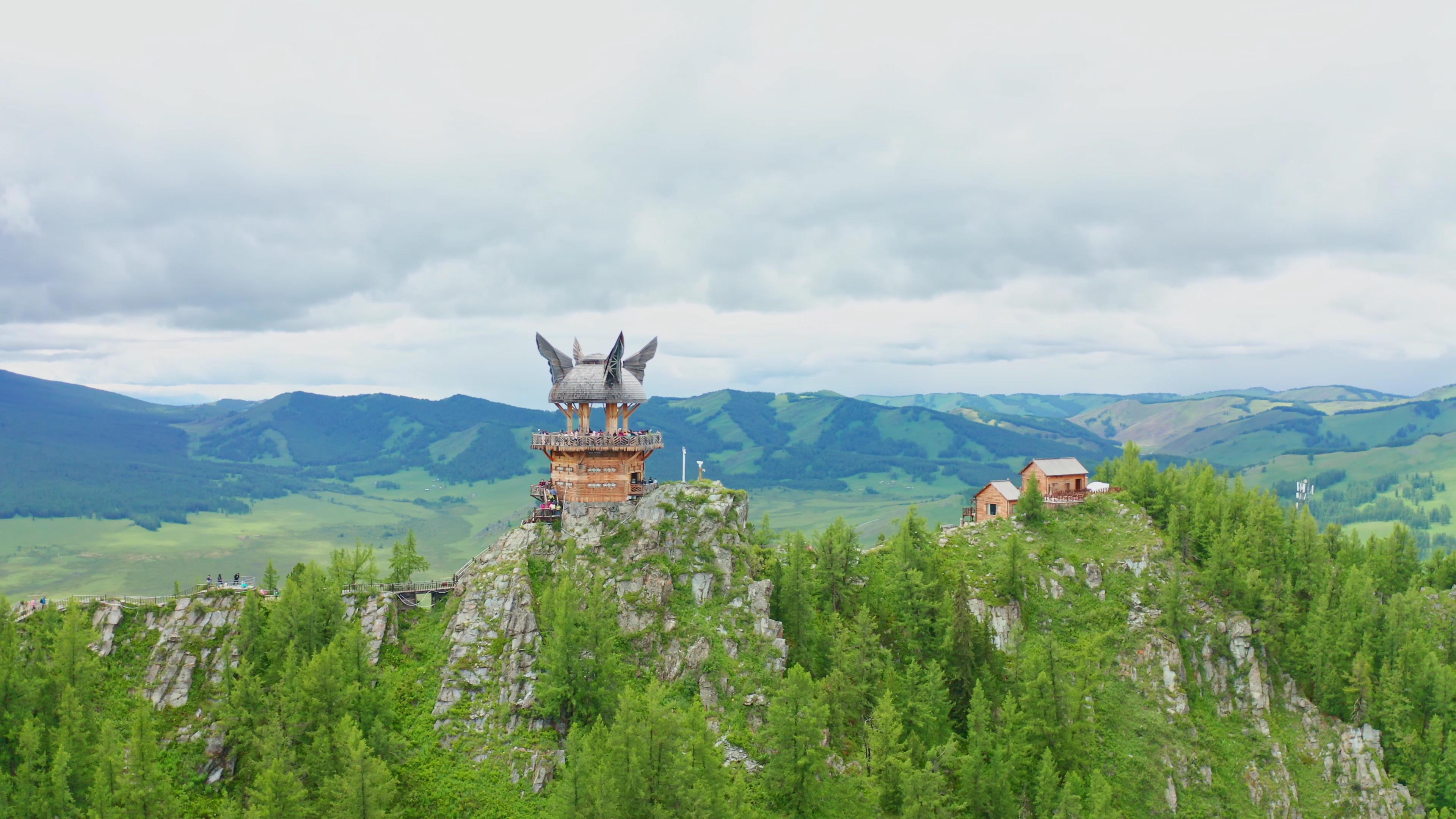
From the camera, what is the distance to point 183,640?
7612 cm

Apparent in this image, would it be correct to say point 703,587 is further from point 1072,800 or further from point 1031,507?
point 1031,507

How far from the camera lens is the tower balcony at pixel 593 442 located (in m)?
85.4

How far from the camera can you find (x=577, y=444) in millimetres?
85438

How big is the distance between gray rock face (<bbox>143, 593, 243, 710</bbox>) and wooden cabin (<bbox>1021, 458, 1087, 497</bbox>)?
94.1m

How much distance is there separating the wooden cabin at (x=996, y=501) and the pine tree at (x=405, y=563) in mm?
71747

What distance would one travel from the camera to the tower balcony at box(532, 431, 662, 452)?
85375 mm

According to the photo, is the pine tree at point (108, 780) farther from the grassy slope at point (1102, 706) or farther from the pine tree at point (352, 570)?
the pine tree at point (352, 570)

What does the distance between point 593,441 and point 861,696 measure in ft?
120

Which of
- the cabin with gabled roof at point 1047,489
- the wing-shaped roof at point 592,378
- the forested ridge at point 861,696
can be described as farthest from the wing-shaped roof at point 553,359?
the cabin with gabled roof at point 1047,489

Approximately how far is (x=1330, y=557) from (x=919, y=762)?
75708 mm

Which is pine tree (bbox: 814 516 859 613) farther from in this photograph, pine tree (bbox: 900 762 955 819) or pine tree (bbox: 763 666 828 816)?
pine tree (bbox: 900 762 955 819)

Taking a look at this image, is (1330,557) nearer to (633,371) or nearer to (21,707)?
(633,371)

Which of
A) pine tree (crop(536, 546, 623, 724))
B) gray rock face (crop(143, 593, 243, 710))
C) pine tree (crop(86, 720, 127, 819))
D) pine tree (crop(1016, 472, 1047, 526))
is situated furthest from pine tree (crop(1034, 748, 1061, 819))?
gray rock face (crop(143, 593, 243, 710))

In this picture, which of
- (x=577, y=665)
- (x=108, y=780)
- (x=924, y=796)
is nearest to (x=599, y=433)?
(x=577, y=665)
